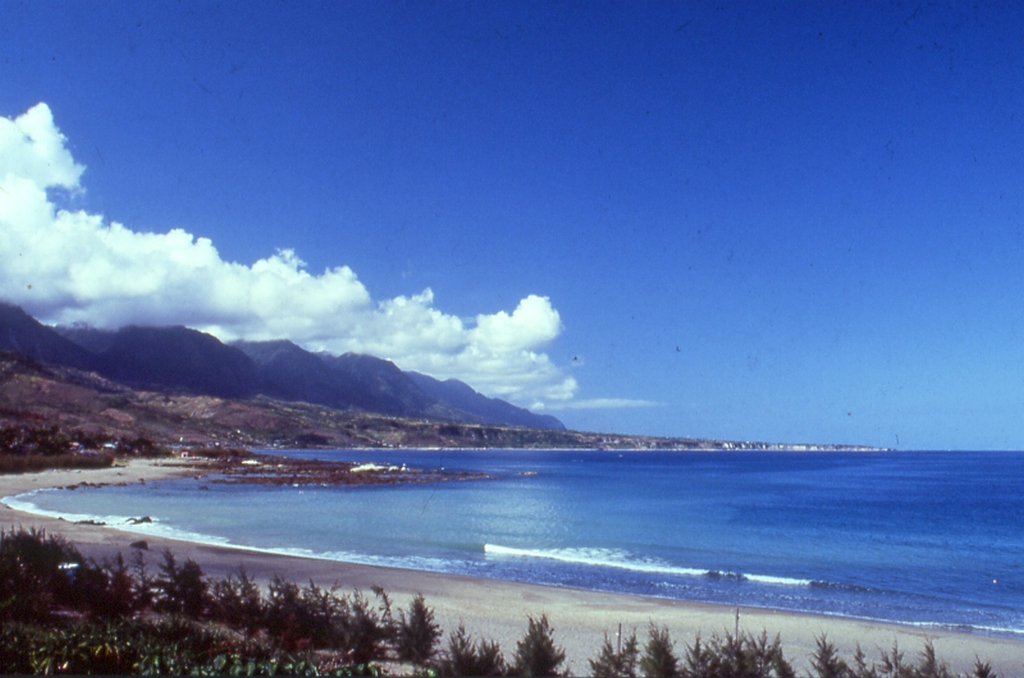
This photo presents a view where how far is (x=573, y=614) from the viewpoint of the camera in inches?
553

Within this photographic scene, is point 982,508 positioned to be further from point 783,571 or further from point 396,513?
point 396,513

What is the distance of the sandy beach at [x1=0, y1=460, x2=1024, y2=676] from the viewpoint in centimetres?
1198

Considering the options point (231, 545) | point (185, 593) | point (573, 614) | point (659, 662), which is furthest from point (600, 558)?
point (185, 593)

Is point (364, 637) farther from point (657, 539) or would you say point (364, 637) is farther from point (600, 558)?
point (657, 539)

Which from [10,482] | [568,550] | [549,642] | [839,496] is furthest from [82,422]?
[549,642]

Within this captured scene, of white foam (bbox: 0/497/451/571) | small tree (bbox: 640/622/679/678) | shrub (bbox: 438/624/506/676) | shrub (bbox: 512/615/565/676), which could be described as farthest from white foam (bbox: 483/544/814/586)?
shrub (bbox: 438/624/506/676)

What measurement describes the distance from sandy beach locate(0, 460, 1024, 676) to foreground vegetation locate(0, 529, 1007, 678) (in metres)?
1.91

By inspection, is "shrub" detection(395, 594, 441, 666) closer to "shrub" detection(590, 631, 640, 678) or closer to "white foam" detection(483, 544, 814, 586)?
"shrub" detection(590, 631, 640, 678)

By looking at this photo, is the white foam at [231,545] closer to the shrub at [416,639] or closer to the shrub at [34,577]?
the shrub at [34,577]

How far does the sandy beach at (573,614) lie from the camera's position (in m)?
12.0

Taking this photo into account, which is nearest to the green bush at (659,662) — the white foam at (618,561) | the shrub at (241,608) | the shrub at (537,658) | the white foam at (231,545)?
the shrub at (537,658)

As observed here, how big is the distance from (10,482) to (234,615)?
44.1 meters

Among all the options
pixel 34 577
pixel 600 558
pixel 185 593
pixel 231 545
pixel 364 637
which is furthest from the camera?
pixel 600 558

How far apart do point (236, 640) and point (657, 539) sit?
2581 centimetres
